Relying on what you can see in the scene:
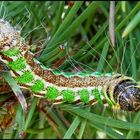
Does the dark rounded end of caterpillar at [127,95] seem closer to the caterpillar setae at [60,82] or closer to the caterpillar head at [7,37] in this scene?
the caterpillar setae at [60,82]

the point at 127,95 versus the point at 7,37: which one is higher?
the point at 7,37

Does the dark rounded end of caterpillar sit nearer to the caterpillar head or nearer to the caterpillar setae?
the caterpillar setae

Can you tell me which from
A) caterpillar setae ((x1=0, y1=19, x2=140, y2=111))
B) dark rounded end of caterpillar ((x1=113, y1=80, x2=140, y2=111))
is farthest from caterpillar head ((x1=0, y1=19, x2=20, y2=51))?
dark rounded end of caterpillar ((x1=113, y1=80, x2=140, y2=111))

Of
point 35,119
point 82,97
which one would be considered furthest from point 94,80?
point 35,119

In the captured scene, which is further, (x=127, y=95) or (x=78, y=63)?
(x=78, y=63)

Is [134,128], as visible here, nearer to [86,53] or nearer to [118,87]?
[118,87]

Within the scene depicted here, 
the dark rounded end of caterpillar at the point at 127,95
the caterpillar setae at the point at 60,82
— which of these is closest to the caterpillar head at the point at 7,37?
the caterpillar setae at the point at 60,82
